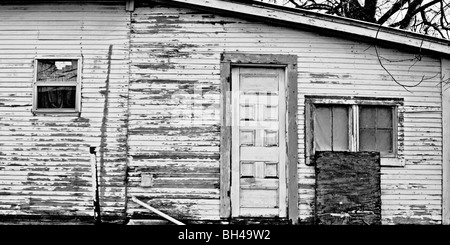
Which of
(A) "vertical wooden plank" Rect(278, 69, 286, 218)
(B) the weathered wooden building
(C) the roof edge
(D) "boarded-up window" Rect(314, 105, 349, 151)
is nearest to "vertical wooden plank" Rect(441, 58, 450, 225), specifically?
(B) the weathered wooden building

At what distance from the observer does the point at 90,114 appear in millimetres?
9281

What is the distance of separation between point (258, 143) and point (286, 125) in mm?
521

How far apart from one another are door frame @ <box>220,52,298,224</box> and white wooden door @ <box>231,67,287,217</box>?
85mm

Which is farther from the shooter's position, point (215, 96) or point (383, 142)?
point (383, 142)

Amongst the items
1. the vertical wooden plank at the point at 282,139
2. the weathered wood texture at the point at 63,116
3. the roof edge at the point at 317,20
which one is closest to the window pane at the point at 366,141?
the vertical wooden plank at the point at 282,139

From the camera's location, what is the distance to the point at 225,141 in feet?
30.3

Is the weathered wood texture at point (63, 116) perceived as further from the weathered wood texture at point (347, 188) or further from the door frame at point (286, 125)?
the weathered wood texture at point (347, 188)

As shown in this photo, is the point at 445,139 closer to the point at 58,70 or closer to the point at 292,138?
the point at 292,138

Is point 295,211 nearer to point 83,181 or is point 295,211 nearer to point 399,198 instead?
point 399,198

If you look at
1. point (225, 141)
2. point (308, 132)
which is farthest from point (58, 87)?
point (308, 132)

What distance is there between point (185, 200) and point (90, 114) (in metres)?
1.99

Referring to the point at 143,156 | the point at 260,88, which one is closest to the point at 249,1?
the point at 260,88

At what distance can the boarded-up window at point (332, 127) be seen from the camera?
371 inches

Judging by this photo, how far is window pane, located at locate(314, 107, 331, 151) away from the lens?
30.8 feet
